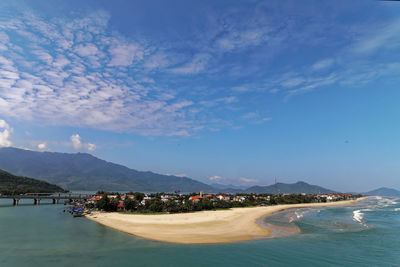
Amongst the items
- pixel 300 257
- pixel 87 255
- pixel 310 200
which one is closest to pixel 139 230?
pixel 87 255

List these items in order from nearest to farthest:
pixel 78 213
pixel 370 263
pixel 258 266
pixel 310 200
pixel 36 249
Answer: pixel 258 266 → pixel 370 263 → pixel 36 249 → pixel 78 213 → pixel 310 200

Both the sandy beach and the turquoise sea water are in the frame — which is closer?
the turquoise sea water

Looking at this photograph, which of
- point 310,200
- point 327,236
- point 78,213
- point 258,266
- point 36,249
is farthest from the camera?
point 310,200

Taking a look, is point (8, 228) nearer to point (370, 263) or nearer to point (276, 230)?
point (276, 230)

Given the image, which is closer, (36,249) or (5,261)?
(5,261)

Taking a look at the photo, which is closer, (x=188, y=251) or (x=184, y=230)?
(x=188, y=251)

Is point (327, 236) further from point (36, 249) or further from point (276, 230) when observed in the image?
point (36, 249)

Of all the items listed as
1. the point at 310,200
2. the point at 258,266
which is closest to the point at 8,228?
the point at 258,266

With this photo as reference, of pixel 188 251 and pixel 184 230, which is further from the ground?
pixel 188 251

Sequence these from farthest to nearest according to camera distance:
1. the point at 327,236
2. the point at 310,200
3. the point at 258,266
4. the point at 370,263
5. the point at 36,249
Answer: the point at 310,200 < the point at 327,236 < the point at 36,249 < the point at 370,263 < the point at 258,266

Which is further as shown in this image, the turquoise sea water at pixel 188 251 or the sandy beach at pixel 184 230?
the sandy beach at pixel 184 230
